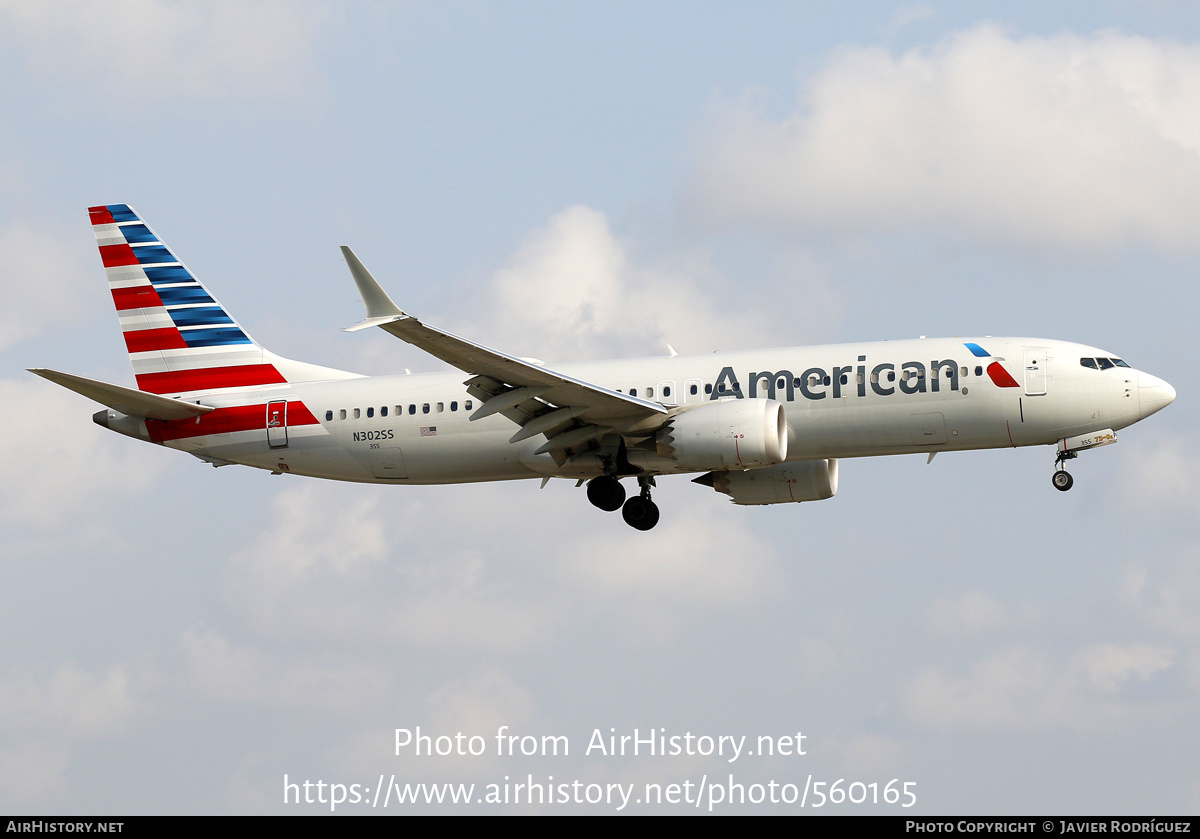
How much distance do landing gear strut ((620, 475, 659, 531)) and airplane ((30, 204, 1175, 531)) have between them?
6 centimetres

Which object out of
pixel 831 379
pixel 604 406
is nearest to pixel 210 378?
pixel 604 406

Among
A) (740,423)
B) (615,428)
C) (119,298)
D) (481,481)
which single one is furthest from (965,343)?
(119,298)

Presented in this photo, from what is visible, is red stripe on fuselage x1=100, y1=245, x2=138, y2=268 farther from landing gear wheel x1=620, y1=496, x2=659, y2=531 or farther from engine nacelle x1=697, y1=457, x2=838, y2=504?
engine nacelle x1=697, y1=457, x2=838, y2=504

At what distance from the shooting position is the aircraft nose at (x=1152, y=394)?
113 feet

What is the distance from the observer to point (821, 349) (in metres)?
36.2

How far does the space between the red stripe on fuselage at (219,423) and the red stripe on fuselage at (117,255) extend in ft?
19.8

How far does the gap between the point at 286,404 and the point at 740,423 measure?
13107 millimetres

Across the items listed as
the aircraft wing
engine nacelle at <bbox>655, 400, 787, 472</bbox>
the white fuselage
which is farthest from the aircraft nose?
the aircraft wing

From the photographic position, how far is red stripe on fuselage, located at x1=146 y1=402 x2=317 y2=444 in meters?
39.6

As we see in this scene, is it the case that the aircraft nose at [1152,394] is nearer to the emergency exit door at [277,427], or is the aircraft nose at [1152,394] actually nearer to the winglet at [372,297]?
the winglet at [372,297]

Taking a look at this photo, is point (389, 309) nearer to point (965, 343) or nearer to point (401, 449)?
point (401, 449)

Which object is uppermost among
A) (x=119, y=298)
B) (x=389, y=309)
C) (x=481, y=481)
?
(x=119, y=298)

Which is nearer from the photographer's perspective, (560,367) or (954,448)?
(954,448)

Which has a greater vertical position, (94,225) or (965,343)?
(94,225)
